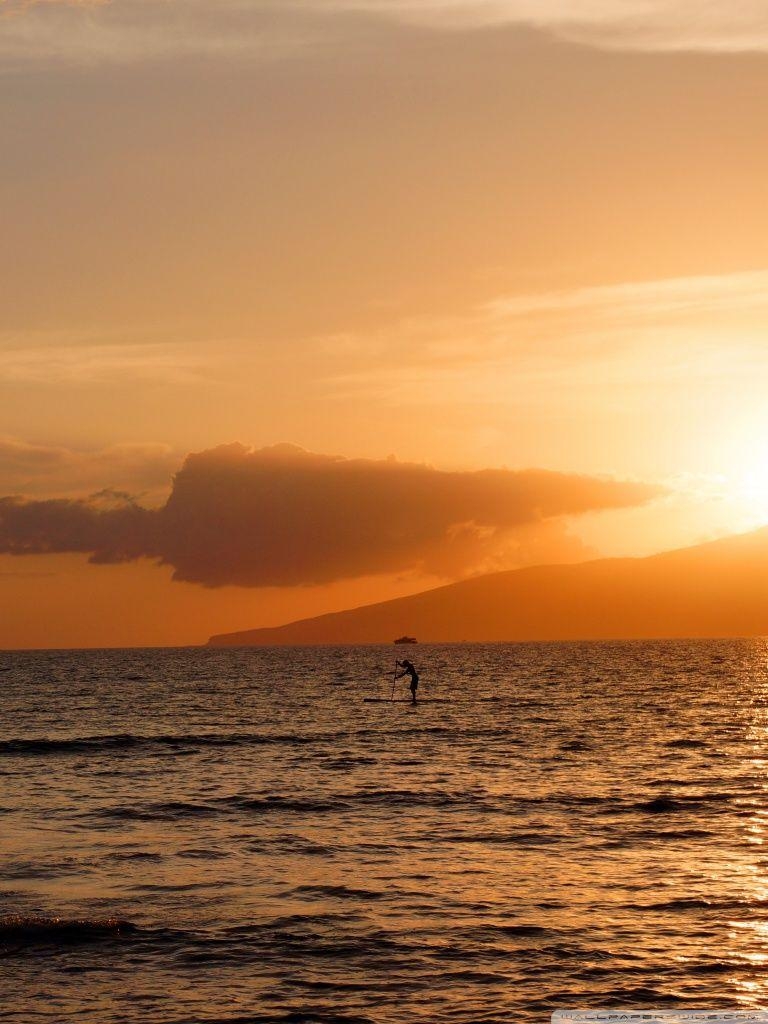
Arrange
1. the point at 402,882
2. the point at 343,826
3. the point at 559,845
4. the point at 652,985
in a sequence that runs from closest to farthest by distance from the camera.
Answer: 1. the point at 652,985
2. the point at 402,882
3. the point at 559,845
4. the point at 343,826

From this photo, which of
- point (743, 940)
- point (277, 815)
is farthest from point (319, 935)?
point (277, 815)

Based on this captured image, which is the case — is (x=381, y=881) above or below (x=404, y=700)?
above

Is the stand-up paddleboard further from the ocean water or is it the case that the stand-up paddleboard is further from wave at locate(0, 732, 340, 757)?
the ocean water

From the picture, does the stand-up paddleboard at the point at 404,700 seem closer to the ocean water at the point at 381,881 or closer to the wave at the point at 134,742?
the wave at the point at 134,742

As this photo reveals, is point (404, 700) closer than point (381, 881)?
No

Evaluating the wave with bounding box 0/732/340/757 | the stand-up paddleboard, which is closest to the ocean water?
the wave with bounding box 0/732/340/757

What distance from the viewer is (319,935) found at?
21344 mm

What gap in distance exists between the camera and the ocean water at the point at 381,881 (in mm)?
18219

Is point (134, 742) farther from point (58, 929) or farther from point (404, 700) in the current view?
point (58, 929)

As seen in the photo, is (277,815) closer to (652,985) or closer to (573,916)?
(573,916)

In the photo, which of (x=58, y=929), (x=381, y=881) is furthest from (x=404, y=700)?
(x=58, y=929)

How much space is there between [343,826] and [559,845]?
21.8 feet

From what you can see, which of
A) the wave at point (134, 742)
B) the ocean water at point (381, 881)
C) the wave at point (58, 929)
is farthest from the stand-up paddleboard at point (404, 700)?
the wave at point (58, 929)

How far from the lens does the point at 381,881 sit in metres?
25.4
